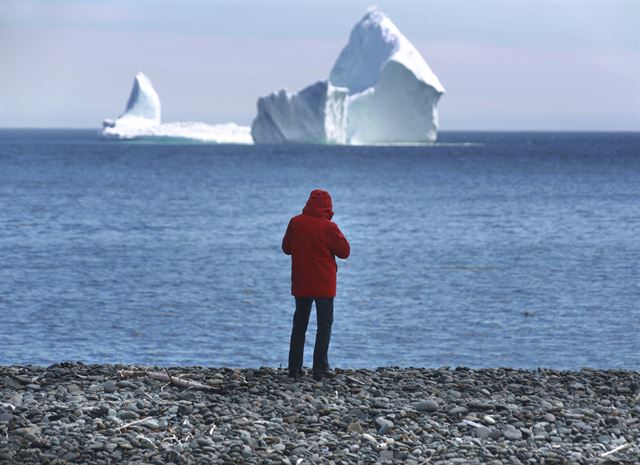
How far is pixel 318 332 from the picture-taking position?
29.4 feet

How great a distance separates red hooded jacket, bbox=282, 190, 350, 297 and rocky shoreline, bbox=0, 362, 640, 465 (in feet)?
2.58

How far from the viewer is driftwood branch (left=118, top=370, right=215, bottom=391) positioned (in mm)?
8477

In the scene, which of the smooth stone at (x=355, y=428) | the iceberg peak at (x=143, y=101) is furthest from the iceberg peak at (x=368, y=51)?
the smooth stone at (x=355, y=428)

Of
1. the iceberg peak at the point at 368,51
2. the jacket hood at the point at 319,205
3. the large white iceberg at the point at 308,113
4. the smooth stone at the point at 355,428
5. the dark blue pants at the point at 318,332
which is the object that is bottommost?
the smooth stone at the point at 355,428

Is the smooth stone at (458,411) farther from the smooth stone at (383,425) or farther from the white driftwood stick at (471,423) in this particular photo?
the smooth stone at (383,425)

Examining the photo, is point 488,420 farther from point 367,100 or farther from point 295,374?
point 367,100

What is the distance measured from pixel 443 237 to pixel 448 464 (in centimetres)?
3046

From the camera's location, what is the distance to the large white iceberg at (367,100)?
86.8 m

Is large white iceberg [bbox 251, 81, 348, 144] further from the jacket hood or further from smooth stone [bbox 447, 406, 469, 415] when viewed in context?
smooth stone [bbox 447, 406, 469, 415]

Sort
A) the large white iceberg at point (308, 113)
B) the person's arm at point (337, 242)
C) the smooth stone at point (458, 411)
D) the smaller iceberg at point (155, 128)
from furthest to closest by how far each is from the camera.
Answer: the smaller iceberg at point (155, 128) → the large white iceberg at point (308, 113) → the person's arm at point (337, 242) → the smooth stone at point (458, 411)

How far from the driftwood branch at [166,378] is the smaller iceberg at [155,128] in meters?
124

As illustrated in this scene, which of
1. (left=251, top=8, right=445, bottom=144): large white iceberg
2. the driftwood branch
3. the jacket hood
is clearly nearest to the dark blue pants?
the jacket hood

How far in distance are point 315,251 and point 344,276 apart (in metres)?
18.8

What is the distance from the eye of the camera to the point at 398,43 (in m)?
93.2
